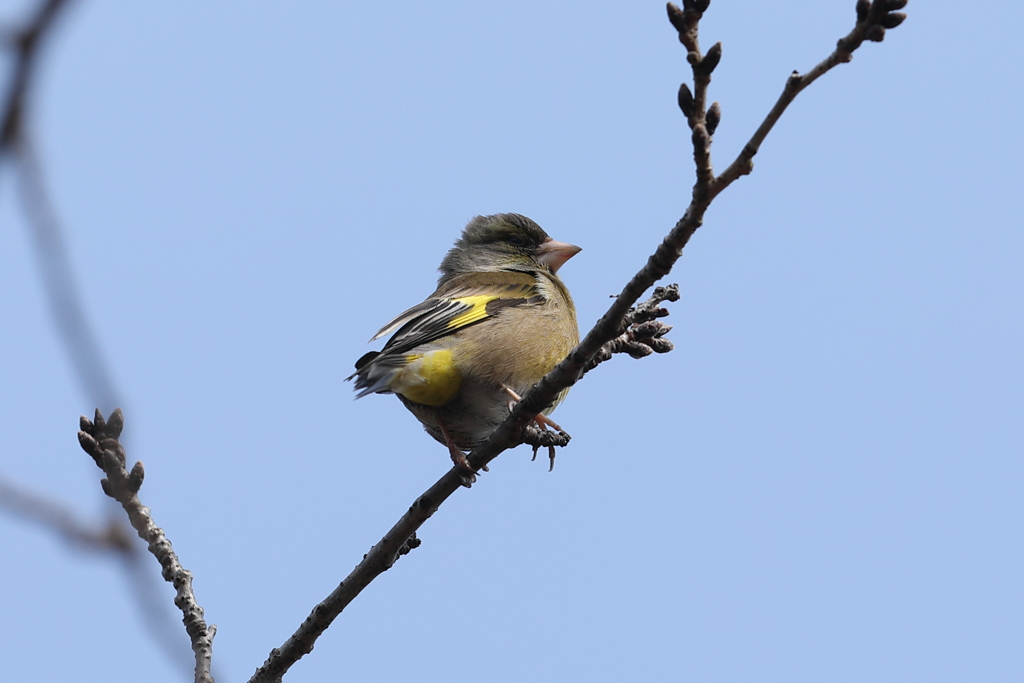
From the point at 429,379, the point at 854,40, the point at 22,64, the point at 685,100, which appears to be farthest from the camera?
the point at 429,379

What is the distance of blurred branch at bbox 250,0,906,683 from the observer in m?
3.05

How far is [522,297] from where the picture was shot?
6.94 meters

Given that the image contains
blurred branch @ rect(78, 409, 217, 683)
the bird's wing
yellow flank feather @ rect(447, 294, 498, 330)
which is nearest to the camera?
blurred branch @ rect(78, 409, 217, 683)

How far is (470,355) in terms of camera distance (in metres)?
6.04

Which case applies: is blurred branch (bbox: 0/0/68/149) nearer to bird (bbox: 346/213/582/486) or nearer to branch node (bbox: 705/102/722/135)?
branch node (bbox: 705/102/722/135)

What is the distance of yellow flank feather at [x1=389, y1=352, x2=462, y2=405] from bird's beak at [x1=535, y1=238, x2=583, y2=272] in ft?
7.51

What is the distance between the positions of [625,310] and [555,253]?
4.24 metres

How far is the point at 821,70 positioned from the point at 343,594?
3195 millimetres

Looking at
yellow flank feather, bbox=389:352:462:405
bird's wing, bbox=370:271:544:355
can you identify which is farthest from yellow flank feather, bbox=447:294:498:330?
yellow flank feather, bbox=389:352:462:405

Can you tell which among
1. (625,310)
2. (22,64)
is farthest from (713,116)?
(22,64)

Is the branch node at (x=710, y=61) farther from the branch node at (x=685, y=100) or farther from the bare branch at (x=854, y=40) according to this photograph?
the bare branch at (x=854, y=40)

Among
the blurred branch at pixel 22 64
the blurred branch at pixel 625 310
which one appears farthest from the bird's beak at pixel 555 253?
the blurred branch at pixel 22 64

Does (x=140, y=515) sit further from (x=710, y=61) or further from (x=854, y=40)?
(x=854, y=40)

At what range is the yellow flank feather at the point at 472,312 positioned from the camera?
630cm
